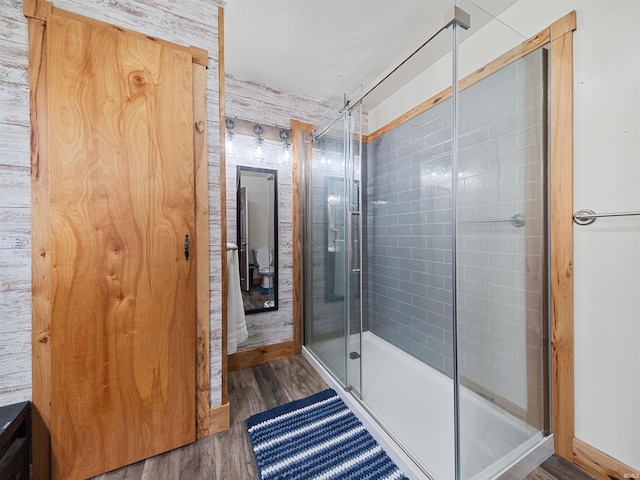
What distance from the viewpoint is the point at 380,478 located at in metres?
1.19

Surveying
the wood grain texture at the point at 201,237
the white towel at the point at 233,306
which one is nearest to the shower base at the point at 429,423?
the white towel at the point at 233,306

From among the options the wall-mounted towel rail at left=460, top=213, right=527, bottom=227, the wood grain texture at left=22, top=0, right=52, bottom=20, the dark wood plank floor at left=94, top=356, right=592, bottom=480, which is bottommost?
the dark wood plank floor at left=94, top=356, right=592, bottom=480

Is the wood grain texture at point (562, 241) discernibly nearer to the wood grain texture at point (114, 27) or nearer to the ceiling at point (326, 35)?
the ceiling at point (326, 35)

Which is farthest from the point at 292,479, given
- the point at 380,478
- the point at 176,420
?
the point at 176,420

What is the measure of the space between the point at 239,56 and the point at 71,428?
237 cm

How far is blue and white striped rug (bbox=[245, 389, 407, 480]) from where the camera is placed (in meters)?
1.22

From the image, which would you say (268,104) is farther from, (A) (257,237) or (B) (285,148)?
(A) (257,237)

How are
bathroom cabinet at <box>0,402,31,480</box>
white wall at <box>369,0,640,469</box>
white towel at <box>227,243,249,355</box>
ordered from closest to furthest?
bathroom cabinet at <box>0,402,31,480</box>, white wall at <box>369,0,640,469</box>, white towel at <box>227,243,249,355</box>

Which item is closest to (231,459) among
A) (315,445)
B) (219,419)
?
(219,419)

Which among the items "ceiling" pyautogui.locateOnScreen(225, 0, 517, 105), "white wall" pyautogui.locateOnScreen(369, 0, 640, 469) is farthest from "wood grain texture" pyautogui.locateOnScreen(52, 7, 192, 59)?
"white wall" pyautogui.locateOnScreen(369, 0, 640, 469)

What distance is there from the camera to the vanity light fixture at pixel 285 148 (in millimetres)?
2312

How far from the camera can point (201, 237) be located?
140 cm

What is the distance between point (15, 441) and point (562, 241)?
254cm

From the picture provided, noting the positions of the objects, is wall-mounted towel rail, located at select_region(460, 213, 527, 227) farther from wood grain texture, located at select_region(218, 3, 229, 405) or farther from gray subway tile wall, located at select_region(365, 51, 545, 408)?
wood grain texture, located at select_region(218, 3, 229, 405)
